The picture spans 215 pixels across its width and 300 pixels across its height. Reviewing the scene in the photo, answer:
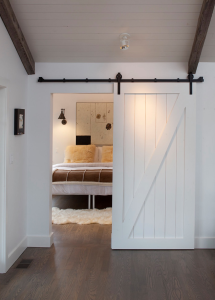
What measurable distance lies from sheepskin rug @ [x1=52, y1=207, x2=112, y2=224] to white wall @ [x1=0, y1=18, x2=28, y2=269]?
1118mm

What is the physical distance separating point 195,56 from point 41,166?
2.24 metres

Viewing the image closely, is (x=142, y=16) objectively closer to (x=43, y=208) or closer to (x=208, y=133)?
(x=208, y=133)

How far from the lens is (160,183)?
3.18 meters

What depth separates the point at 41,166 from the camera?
3.28 m

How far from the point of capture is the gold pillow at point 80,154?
6504 mm

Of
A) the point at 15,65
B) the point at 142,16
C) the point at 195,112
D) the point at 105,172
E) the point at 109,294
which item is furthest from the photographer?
the point at 105,172

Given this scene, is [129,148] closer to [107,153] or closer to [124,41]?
[124,41]

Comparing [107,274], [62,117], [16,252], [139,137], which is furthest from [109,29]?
[62,117]

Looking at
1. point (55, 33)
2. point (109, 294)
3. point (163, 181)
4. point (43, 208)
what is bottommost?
point (109, 294)

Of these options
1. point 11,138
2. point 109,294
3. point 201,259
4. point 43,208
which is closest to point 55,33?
point 11,138

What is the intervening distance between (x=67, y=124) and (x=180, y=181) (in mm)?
4430

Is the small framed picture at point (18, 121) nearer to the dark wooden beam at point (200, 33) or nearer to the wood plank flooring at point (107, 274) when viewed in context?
the wood plank flooring at point (107, 274)

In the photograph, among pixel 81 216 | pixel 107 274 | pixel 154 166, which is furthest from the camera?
pixel 81 216

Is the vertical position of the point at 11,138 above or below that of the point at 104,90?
below
